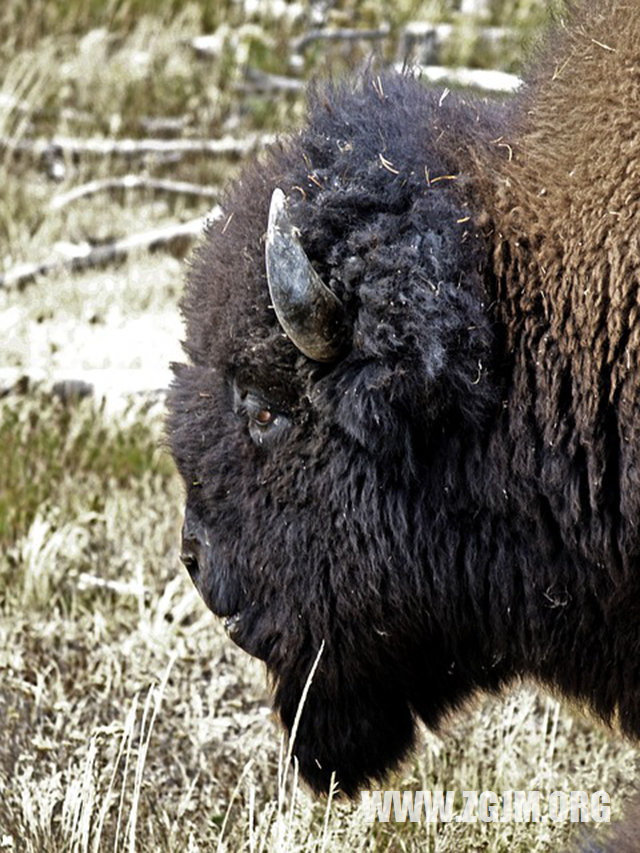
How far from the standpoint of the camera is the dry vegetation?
3617 millimetres

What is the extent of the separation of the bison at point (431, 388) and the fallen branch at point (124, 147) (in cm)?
707

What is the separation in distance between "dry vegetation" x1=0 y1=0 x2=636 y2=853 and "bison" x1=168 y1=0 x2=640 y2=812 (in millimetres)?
450

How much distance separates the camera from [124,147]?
33.4ft

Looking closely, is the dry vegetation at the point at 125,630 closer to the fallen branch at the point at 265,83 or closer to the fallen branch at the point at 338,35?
the fallen branch at the point at 338,35

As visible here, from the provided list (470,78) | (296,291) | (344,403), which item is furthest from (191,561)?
(470,78)

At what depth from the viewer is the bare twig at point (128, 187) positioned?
9.22 metres

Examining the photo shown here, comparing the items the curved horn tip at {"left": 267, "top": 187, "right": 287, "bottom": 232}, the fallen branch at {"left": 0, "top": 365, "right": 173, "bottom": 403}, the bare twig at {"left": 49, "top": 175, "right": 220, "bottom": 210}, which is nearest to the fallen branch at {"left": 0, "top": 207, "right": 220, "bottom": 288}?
the bare twig at {"left": 49, "top": 175, "right": 220, "bottom": 210}

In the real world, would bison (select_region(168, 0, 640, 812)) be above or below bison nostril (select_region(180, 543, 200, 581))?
above

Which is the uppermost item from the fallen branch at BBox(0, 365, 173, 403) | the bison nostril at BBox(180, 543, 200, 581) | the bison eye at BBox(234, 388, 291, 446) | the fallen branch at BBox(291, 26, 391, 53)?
the bison eye at BBox(234, 388, 291, 446)

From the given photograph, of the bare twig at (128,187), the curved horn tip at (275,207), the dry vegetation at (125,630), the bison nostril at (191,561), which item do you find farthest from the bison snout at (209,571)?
the bare twig at (128,187)

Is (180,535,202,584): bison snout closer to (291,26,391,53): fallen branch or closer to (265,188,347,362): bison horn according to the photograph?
(265,188,347,362): bison horn

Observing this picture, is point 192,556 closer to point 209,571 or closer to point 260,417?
point 209,571

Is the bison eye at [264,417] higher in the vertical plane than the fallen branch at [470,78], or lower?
higher

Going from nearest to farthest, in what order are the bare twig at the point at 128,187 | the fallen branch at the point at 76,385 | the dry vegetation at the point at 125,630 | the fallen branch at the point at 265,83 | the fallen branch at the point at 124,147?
1. the dry vegetation at the point at 125,630
2. the fallen branch at the point at 76,385
3. the bare twig at the point at 128,187
4. the fallen branch at the point at 124,147
5. the fallen branch at the point at 265,83
